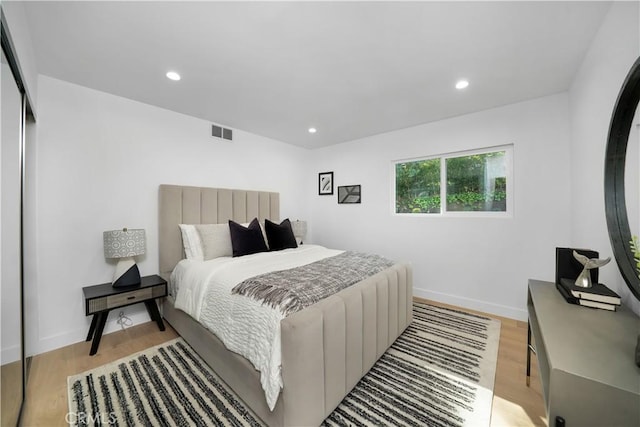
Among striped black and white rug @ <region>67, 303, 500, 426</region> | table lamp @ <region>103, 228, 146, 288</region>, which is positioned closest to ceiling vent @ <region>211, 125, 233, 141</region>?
table lamp @ <region>103, 228, 146, 288</region>

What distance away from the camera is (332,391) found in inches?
58.0

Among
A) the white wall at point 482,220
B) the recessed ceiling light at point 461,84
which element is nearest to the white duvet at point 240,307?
the white wall at point 482,220

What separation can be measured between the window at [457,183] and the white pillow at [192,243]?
9.13 feet

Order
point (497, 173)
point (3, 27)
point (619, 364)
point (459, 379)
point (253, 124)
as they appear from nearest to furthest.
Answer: point (619, 364) → point (3, 27) → point (459, 379) → point (497, 173) → point (253, 124)

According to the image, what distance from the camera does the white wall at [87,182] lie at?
7.06 feet

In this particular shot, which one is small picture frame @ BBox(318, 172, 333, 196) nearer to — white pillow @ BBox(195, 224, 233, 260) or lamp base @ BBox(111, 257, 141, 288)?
white pillow @ BBox(195, 224, 233, 260)

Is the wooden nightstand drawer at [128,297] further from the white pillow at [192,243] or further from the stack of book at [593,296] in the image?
the stack of book at [593,296]

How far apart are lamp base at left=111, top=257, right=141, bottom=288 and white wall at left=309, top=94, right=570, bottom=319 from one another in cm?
296

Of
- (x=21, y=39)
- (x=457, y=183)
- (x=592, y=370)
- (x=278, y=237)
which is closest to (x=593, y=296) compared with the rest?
(x=592, y=370)

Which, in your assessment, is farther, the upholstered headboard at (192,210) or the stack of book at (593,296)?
the upholstered headboard at (192,210)

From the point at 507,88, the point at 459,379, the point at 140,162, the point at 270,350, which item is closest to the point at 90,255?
the point at 140,162

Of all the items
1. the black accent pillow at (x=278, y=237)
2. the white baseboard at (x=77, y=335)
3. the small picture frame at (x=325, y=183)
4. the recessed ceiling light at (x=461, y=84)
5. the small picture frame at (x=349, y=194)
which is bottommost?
the white baseboard at (x=77, y=335)

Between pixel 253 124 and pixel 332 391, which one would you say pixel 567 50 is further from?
pixel 253 124

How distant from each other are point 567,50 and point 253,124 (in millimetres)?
3201
